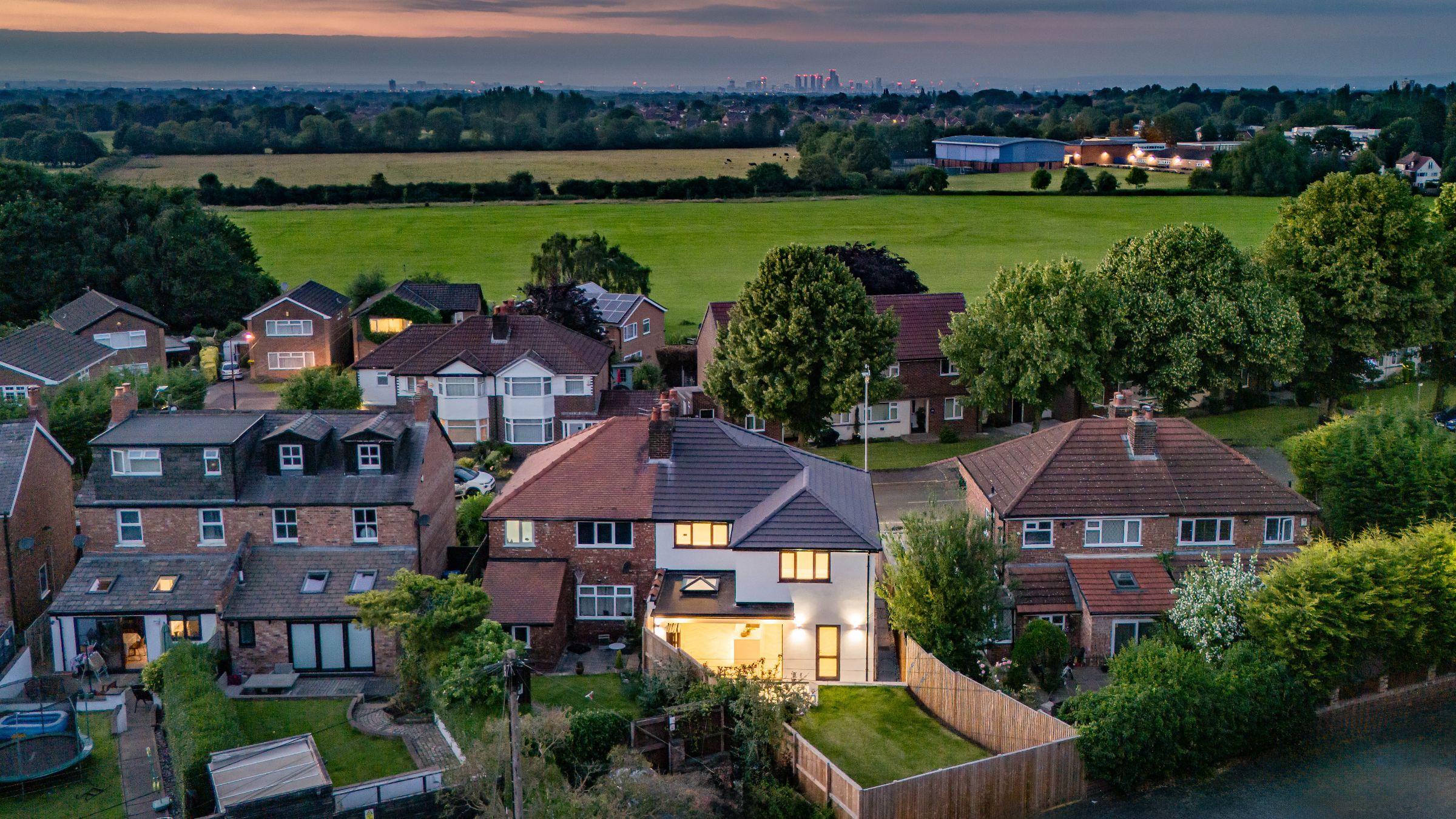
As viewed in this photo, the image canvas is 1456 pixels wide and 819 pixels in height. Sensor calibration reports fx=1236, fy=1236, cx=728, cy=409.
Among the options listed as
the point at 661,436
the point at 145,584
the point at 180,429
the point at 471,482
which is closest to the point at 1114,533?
the point at 661,436

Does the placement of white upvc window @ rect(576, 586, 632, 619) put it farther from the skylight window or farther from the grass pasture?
the grass pasture

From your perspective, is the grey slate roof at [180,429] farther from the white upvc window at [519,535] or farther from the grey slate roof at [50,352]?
the grey slate roof at [50,352]

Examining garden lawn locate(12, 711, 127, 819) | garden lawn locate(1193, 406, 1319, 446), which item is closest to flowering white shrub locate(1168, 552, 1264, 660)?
garden lawn locate(1193, 406, 1319, 446)

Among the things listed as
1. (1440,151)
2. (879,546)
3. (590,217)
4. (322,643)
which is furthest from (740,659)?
(1440,151)

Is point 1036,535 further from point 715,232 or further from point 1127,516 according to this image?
point 715,232

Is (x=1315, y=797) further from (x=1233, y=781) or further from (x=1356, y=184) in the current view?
(x=1356, y=184)

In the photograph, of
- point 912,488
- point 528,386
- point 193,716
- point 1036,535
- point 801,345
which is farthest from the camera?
point 528,386
